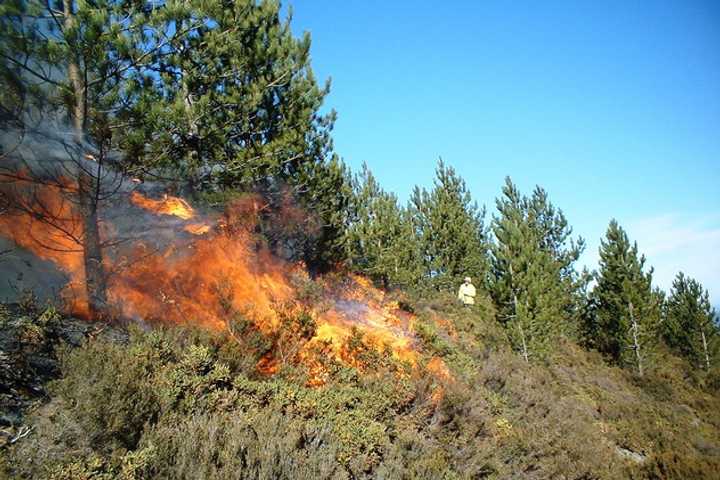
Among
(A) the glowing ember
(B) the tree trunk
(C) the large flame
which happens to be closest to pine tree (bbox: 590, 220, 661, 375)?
(C) the large flame

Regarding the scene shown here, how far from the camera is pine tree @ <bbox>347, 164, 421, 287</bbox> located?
57.5 ft

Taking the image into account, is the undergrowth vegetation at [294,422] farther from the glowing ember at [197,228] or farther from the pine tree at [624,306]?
the pine tree at [624,306]

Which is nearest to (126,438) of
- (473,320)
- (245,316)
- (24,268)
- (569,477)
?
(245,316)

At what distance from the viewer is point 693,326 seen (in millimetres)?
23109

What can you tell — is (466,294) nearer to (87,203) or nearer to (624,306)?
(624,306)

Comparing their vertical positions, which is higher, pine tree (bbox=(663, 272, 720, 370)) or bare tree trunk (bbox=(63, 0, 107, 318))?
bare tree trunk (bbox=(63, 0, 107, 318))

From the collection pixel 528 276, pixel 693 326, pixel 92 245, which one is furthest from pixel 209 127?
pixel 693 326

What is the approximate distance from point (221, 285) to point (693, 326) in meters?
A: 27.4

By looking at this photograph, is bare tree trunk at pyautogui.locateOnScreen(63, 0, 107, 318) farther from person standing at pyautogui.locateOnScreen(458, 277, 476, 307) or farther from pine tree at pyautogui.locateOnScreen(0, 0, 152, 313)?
person standing at pyautogui.locateOnScreen(458, 277, 476, 307)

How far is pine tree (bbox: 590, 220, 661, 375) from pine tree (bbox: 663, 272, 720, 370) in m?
5.38

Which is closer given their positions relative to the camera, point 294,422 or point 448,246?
point 294,422

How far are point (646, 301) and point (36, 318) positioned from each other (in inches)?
915

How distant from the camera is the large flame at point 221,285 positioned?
6.55 metres

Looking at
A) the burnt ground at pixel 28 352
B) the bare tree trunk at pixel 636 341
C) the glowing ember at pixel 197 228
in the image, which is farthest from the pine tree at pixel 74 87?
the bare tree trunk at pixel 636 341
